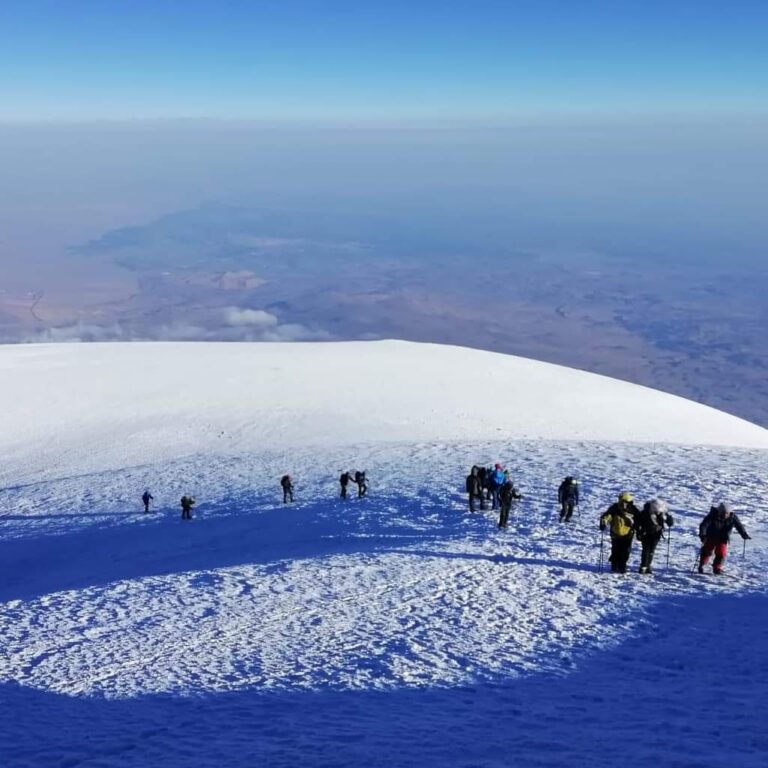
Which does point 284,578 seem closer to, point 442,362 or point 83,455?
point 83,455

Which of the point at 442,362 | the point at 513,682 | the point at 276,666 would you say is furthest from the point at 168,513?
the point at 442,362

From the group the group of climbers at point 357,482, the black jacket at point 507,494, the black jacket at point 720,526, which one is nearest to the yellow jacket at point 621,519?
the black jacket at point 720,526

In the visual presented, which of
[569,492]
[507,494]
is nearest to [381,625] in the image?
[507,494]

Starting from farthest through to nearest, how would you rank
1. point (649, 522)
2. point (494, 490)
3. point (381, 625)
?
point (494, 490) < point (649, 522) < point (381, 625)

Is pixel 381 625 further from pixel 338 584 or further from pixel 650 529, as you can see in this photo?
pixel 650 529

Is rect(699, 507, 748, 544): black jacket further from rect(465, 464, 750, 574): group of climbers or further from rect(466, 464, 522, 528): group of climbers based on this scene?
rect(466, 464, 522, 528): group of climbers

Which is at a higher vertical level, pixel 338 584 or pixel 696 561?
pixel 696 561

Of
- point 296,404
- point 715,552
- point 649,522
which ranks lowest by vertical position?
point 715,552
